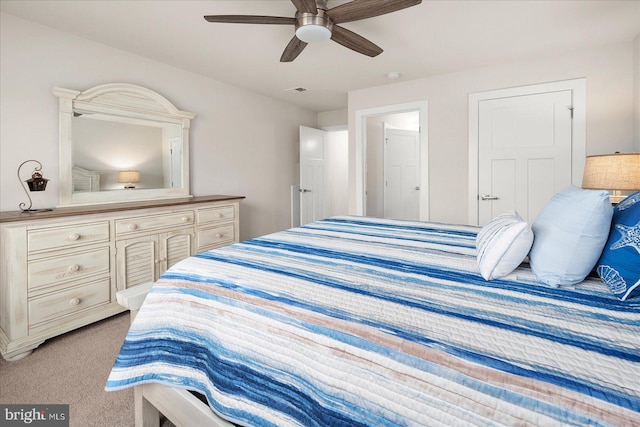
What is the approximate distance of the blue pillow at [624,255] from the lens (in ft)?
2.99

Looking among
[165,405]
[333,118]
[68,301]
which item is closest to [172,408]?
[165,405]

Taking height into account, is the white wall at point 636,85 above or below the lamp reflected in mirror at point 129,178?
above

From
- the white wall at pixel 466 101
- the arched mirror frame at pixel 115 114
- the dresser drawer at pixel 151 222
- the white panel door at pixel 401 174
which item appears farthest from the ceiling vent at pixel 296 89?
the dresser drawer at pixel 151 222

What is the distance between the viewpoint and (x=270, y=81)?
154 inches

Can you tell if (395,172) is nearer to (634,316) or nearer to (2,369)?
(634,316)

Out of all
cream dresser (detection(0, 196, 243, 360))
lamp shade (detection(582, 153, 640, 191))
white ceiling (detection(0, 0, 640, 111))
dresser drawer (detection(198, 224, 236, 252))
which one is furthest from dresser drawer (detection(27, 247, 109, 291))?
lamp shade (detection(582, 153, 640, 191))

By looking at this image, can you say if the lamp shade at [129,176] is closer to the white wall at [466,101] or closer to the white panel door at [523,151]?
the white wall at [466,101]

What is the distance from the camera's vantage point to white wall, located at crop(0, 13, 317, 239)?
2320mm

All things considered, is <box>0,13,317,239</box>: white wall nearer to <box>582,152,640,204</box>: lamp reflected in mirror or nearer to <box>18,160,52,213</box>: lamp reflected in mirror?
<box>18,160,52,213</box>: lamp reflected in mirror

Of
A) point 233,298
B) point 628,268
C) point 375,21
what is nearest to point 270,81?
point 375,21

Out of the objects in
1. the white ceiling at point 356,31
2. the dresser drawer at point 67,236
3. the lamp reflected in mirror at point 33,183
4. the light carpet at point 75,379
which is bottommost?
the light carpet at point 75,379

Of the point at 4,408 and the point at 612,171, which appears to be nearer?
the point at 4,408

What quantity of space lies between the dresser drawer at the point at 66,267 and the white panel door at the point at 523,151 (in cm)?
378

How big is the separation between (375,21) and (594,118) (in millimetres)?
2368
